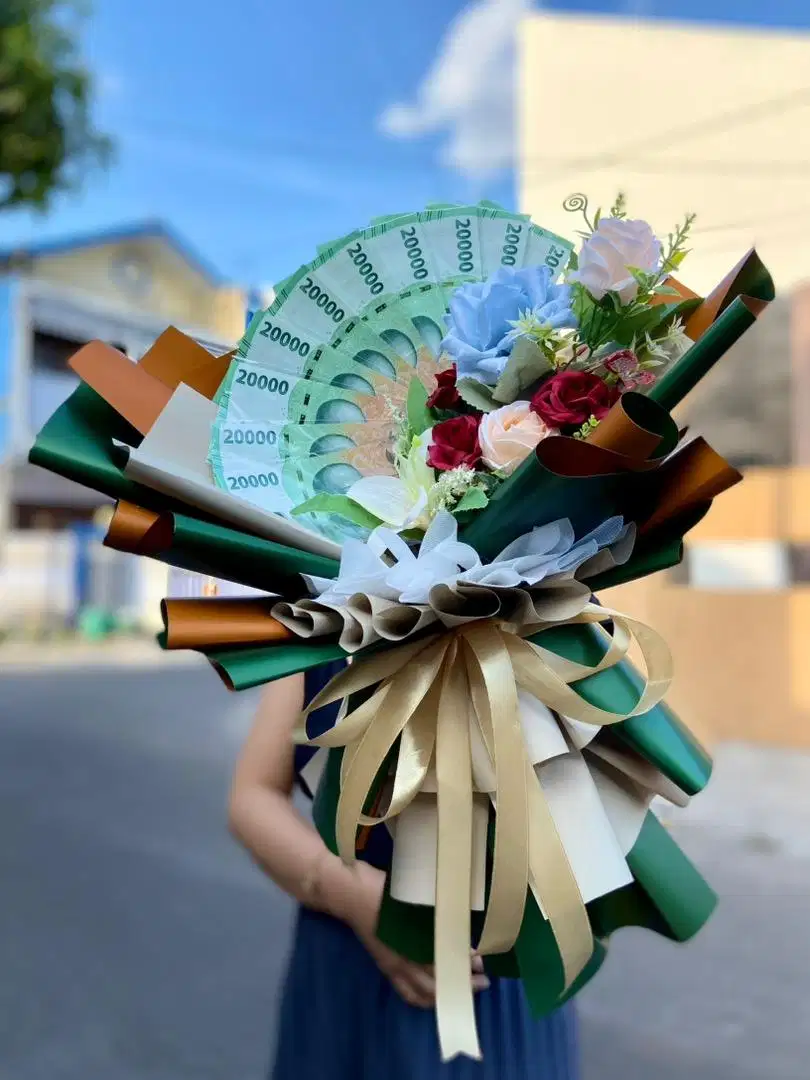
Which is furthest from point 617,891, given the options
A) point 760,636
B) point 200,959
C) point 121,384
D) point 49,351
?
point 49,351

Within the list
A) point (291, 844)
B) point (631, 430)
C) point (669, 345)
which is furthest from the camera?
point (291, 844)

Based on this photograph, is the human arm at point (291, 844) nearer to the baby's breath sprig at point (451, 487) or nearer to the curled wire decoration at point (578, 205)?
the baby's breath sprig at point (451, 487)

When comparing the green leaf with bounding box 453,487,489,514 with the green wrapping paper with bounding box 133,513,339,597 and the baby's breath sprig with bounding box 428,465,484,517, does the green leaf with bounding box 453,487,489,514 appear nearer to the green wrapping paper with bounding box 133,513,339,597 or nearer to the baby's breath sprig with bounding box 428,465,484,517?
the baby's breath sprig with bounding box 428,465,484,517

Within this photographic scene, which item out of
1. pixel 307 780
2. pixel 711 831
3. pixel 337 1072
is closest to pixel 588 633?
pixel 307 780

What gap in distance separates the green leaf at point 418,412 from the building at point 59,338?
10.7 m

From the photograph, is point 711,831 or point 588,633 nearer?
point 588,633

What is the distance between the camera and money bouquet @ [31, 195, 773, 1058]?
847mm

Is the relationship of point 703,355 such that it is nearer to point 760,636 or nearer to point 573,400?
point 573,400

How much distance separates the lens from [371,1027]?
1.16 meters

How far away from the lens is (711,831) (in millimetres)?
4492

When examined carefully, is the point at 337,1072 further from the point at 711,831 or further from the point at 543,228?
the point at 711,831

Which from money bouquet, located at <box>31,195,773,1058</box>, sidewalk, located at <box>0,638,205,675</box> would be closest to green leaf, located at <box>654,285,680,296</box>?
money bouquet, located at <box>31,195,773,1058</box>

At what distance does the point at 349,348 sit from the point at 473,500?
0.21 m

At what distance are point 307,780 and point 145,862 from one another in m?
3.29
